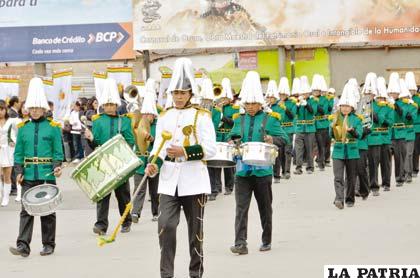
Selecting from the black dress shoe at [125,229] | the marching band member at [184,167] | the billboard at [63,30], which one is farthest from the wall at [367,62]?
the marching band member at [184,167]

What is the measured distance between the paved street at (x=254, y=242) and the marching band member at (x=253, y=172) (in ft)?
0.86

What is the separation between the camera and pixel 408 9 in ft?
111

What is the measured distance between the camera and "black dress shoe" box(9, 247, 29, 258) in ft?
39.0

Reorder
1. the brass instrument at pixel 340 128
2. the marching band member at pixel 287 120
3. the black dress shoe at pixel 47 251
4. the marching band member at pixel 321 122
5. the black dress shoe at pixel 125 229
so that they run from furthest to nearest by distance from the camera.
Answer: the marching band member at pixel 321 122, the marching band member at pixel 287 120, the brass instrument at pixel 340 128, the black dress shoe at pixel 125 229, the black dress shoe at pixel 47 251

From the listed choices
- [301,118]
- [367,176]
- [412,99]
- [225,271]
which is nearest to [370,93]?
[367,176]

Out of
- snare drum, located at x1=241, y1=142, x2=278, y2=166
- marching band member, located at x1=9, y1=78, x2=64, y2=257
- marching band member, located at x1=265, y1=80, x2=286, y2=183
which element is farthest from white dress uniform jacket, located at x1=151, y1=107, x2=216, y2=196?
marching band member, located at x1=265, y1=80, x2=286, y2=183

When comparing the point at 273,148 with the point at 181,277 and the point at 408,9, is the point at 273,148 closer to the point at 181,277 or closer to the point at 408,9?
the point at 181,277

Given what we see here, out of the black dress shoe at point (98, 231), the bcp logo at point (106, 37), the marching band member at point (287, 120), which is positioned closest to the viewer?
the black dress shoe at point (98, 231)

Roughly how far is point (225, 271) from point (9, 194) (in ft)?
29.9

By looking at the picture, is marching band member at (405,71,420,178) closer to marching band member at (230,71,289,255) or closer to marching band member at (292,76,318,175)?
marching band member at (292,76,318,175)

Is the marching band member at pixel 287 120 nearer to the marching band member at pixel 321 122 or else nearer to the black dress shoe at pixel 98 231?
the marching band member at pixel 321 122

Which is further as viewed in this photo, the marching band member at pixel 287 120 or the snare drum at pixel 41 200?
the marching band member at pixel 287 120

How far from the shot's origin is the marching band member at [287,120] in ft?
73.0

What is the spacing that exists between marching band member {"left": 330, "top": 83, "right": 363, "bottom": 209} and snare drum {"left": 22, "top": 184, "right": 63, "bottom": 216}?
18.2 ft
